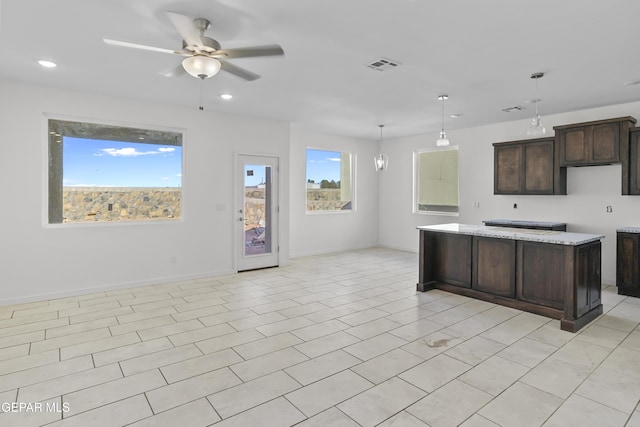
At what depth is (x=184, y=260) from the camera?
18.9ft

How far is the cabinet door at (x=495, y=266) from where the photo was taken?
434 cm

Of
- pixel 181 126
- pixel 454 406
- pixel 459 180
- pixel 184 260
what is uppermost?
pixel 181 126

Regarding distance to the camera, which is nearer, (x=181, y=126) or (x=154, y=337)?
(x=154, y=337)

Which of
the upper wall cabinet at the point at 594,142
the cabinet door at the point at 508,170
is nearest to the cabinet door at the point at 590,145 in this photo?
the upper wall cabinet at the point at 594,142

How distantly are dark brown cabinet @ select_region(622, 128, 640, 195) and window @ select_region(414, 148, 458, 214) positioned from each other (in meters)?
3.02

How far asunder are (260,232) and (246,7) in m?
4.42

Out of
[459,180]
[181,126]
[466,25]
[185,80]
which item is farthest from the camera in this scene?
[459,180]

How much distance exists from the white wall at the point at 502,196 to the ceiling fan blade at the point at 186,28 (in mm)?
5871

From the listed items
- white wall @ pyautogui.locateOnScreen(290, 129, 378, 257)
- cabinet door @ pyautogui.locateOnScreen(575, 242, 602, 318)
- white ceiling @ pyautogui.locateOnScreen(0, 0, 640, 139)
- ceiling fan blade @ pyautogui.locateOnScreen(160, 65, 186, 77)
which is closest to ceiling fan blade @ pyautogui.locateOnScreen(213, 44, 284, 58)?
white ceiling @ pyautogui.locateOnScreen(0, 0, 640, 139)

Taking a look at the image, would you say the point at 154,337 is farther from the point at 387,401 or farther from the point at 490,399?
the point at 490,399

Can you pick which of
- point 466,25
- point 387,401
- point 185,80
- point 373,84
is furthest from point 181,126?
point 387,401

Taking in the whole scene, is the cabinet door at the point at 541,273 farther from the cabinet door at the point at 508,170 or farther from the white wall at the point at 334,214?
the white wall at the point at 334,214

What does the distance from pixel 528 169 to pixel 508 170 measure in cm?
34

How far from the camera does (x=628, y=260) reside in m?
4.93
